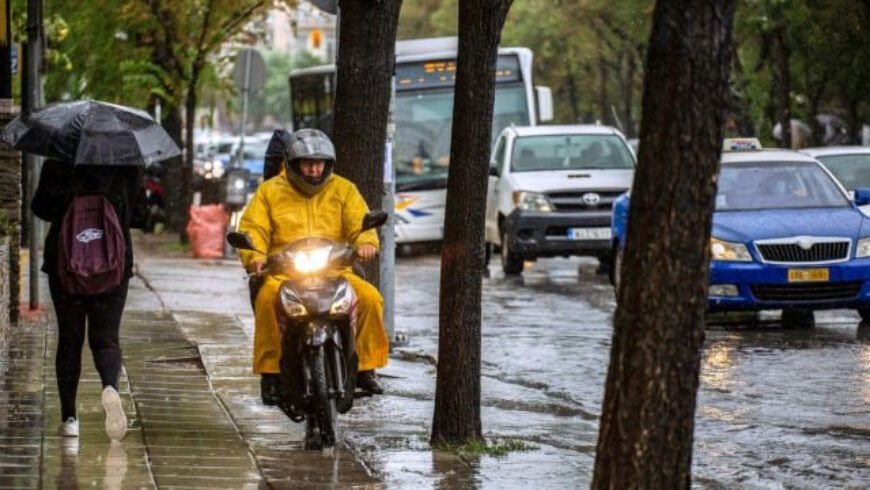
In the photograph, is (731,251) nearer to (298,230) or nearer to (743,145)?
(743,145)

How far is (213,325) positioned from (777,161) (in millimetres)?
5899

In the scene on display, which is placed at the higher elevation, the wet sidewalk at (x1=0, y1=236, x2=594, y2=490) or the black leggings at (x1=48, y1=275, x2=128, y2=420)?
the black leggings at (x1=48, y1=275, x2=128, y2=420)

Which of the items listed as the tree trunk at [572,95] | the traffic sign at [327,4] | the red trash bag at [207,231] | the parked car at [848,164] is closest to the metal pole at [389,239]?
the traffic sign at [327,4]

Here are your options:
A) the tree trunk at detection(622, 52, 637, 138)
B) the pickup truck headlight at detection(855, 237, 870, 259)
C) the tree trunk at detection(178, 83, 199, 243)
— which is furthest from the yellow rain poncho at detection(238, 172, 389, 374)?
the tree trunk at detection(622, 52, 637, 138)

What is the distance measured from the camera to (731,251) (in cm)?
1714

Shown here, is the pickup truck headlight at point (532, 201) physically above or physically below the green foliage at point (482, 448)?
above

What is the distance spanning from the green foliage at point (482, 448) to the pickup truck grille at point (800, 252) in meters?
7.23

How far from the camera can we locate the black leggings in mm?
10117

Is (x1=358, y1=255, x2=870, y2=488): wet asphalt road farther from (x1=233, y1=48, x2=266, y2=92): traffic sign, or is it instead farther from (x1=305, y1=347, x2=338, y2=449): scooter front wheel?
(x1=233, y1=48, x2=266, y2=92): traffic sign

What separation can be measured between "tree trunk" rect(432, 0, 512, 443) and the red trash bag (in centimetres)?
1669

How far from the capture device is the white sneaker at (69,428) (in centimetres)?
995

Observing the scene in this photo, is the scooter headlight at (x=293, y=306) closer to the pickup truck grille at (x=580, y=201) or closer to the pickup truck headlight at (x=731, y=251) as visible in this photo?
the pickup truck headlight at (x=731, y=251)

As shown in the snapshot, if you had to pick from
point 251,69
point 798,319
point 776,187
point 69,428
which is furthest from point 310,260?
point 251,69

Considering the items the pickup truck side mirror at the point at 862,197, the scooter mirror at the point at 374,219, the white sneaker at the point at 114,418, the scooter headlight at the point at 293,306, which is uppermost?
the scooter mirror at the point at 374,219
